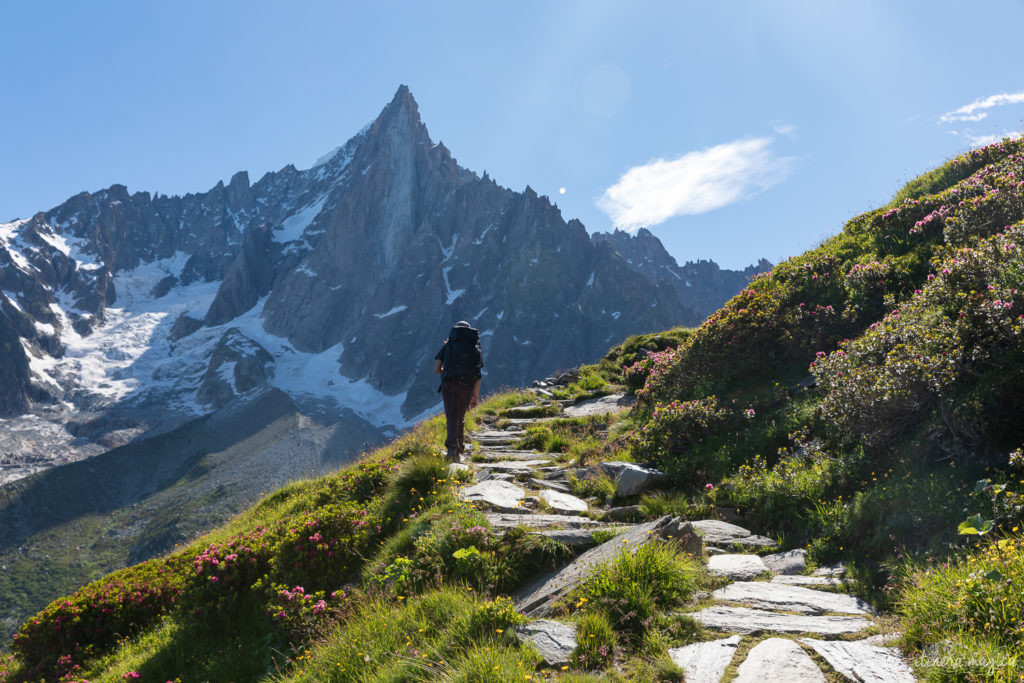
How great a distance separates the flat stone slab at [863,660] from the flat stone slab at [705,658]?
0.58 meters

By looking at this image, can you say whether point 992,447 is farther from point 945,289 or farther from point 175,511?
point 175,511

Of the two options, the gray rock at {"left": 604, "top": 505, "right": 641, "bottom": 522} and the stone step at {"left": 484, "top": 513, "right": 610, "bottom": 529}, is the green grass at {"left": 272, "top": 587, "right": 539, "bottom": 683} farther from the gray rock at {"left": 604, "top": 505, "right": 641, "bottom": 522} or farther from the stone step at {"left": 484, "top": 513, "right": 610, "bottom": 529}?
the gray rock at {"left": 604, "top": 505, "right": 641, "bottom": 522}

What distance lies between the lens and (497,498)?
7980mm

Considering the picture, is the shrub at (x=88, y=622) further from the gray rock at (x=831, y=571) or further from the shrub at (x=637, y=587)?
the gray rock at (x=831, y=571)

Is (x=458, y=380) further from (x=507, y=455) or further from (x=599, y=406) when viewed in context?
(x=599, y=406)

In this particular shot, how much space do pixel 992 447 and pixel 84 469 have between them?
25446 cm

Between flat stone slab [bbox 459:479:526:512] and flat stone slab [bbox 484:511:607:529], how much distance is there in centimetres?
33

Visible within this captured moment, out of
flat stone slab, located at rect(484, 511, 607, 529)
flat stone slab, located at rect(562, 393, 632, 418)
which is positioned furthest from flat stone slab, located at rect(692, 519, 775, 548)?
flat stone slab, located at rect(562, 393, 632, 418)

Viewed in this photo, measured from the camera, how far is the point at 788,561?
5875 millimetres

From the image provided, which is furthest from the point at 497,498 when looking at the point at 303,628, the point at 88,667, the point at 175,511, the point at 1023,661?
the point at 175,511

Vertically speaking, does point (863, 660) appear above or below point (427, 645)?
below

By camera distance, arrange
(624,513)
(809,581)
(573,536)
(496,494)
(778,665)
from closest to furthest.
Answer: (778,665) → (809,581) → (573,536) → (624,513) → (496,494)

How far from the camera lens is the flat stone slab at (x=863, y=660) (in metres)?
3.41

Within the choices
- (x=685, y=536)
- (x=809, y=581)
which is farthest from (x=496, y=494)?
(x=809, y=581)
